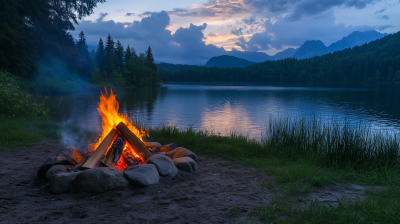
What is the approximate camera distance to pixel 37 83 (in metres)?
28.6

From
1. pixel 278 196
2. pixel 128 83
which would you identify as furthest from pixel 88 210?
pixel 128 83

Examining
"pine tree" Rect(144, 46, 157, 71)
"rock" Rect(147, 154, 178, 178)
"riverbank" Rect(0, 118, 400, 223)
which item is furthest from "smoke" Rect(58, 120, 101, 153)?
"pine tree" Rect(144, 46, 157, 71)

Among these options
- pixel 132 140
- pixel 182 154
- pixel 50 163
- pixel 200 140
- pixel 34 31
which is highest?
pixel 34 31

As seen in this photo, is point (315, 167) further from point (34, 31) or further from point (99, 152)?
point (34, 31)

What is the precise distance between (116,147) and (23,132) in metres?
4.85

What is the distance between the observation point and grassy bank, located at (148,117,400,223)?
344 cm

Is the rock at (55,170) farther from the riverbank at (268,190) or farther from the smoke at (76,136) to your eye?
the smoke at (76,136)

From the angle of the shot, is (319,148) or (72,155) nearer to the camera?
(72,155)

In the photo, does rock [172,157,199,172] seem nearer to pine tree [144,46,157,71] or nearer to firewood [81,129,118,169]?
firewood [81,129,118,169]

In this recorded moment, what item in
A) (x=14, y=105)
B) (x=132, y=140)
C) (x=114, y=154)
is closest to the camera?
(x=114, y=154)

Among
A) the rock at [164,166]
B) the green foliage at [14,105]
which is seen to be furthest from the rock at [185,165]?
the green foliage at [14,105]

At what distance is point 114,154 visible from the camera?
5.54 meters

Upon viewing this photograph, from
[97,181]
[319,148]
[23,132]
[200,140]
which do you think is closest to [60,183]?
[97,181]

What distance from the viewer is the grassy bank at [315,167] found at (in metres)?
3.44
